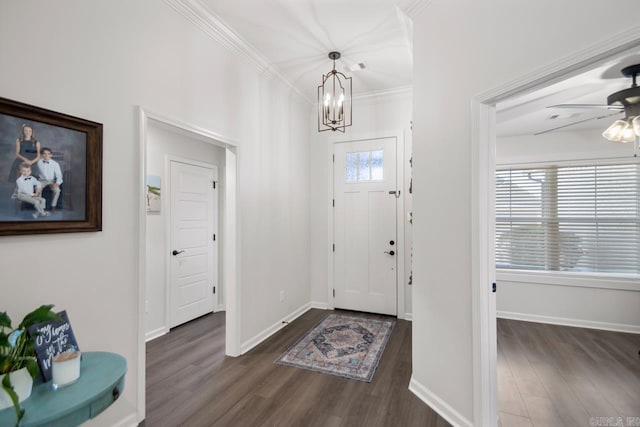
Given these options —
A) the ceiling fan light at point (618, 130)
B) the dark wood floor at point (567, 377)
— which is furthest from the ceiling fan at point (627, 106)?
the dark wood floor at point (567, 377)

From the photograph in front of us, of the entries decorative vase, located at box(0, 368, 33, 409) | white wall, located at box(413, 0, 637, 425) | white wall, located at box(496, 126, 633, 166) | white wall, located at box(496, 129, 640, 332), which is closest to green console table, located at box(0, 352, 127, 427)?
decorative vase, located at box(0, 368, 33, 409)

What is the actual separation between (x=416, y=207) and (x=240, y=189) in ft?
5.58

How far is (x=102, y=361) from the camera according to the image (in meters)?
1.52

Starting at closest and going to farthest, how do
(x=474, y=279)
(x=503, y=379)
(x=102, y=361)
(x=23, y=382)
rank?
(x=23, y=382)
(x=102, y=361)
(x=474, y=279)
(x=503, y=379)

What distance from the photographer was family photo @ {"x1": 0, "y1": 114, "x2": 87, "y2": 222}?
1.41 metres

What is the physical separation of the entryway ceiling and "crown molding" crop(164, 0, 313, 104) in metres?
0.03

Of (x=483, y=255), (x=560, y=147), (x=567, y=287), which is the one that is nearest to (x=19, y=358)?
(x=483, y=255)

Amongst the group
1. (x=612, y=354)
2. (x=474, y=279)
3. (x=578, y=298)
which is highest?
(x=474, y=279)

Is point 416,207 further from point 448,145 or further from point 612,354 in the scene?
point 612,354

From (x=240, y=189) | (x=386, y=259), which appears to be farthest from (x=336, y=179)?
(x=240, y=189)

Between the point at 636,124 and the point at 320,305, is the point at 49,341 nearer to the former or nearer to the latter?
the point at 320,305

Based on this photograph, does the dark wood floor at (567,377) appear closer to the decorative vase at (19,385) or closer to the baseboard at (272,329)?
the baseboard at (272,329)

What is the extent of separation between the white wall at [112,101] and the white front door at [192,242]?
1.28 meters

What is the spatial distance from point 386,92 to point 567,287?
357cm
